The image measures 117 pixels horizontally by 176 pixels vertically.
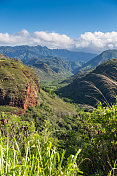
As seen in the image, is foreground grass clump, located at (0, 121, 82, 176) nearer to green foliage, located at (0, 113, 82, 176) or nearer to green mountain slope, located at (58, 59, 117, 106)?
green foliage, located at (0, 113, 82, 176)

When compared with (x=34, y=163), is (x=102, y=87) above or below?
above

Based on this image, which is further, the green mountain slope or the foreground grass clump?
the green mountain slope

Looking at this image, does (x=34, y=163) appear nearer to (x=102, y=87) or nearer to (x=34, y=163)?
(x=34, y=163)

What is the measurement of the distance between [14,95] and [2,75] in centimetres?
1446

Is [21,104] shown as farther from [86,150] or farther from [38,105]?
[86,150]

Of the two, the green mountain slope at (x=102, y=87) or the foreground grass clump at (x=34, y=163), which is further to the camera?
the green mountain slope at (x=102, y=87)

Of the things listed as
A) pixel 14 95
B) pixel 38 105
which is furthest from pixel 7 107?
pixel 38 105

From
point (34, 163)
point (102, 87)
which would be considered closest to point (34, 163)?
point (34, 163)

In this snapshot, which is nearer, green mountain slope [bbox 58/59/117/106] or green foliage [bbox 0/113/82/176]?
green foliage [bbox 0/113/82/176]

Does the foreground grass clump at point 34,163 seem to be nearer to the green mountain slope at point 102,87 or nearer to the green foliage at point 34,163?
the green foliage at point 34,163

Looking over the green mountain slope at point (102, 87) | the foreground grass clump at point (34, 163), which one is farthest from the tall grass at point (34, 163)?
the green mountain slope at point (102, 87)

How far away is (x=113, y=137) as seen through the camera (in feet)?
11.5

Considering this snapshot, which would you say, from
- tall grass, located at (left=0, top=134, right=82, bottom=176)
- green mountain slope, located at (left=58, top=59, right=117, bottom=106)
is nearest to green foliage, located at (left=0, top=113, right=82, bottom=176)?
tall grass, located at (left=0, top=134, right=82, bottom=176)

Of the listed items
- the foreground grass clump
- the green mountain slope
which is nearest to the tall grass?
the foreground grass clump
